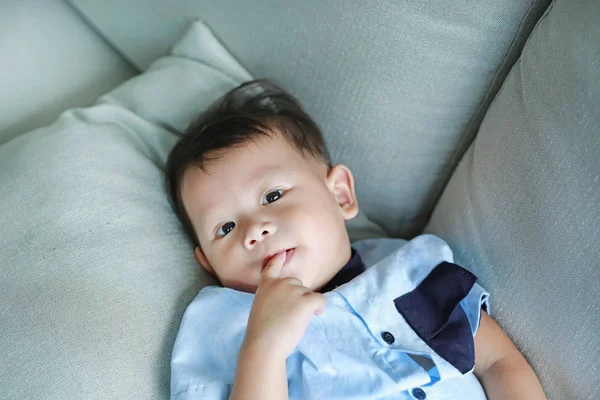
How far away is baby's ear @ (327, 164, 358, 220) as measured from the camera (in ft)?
3.03

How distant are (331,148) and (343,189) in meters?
0.12

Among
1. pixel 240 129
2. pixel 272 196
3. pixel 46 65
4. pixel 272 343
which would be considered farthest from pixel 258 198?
pixel 46 65

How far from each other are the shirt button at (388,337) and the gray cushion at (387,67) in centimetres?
33

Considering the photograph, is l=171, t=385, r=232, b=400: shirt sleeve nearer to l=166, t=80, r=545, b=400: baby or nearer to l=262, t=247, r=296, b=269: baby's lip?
l=166, t=80, r=545, b=400: baby

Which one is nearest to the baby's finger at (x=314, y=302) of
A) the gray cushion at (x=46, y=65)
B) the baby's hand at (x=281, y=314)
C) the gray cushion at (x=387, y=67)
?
the baby's hand at (x=281, y=314)

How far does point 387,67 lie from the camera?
92 cm

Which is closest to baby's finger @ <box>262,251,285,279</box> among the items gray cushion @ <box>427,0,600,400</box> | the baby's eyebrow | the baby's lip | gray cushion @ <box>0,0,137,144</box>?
the baby's lip

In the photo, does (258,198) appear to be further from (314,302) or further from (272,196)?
(314,302)

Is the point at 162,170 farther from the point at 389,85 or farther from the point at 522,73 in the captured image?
the point at 522,73

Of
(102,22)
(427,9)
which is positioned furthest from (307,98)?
(102,22)

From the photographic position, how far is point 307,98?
1033 mm

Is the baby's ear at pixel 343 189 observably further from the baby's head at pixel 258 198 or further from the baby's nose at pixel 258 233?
the baby's nose at pixel 258 233

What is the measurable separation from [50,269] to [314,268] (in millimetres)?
355

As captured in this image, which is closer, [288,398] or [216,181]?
[288,398]
